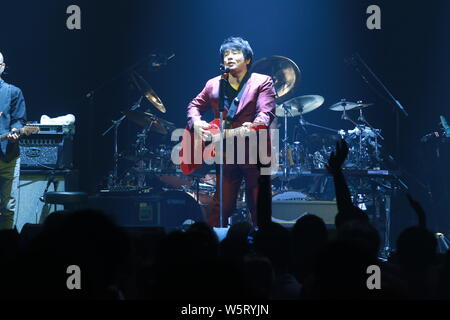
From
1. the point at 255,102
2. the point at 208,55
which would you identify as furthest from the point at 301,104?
the point at 255,102

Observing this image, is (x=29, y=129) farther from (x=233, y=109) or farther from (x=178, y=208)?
(x=233, y=109)

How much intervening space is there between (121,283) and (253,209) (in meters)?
3.27

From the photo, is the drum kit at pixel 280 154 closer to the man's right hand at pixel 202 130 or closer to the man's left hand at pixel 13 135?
the man's left hand at pixel 13 135

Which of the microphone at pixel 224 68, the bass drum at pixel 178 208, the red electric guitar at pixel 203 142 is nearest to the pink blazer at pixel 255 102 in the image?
the red electric guitar at pixel 203 142

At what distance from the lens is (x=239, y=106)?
594 centimetres

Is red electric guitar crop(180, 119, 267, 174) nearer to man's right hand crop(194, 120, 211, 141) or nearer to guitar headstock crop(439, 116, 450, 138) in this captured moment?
man's right hand crop(194, 120, 211, 141)

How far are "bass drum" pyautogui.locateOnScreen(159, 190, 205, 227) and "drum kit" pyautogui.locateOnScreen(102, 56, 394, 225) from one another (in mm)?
111

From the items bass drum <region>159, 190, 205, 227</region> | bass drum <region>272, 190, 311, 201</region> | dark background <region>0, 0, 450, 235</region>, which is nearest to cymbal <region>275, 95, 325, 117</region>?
dark background <region>0, 0, 450, 235</region>

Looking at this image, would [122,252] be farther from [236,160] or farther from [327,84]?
[327,84]

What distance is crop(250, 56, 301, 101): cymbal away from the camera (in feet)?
29.2

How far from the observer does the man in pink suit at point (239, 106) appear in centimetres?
593

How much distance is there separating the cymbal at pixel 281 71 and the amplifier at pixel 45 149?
9.84 feet
